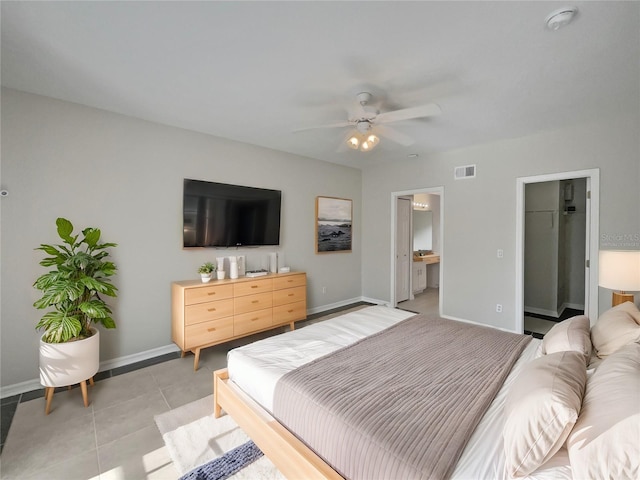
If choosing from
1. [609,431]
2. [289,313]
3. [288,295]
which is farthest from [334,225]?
[609,431]

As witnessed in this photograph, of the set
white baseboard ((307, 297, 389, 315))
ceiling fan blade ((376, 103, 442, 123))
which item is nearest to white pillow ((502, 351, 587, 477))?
ceiling fan blade ((376, 103, 442, 123))

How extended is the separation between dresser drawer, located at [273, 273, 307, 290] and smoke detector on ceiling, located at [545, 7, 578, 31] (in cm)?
331

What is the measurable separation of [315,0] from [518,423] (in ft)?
7.08

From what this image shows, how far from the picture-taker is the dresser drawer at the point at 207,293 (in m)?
2.91

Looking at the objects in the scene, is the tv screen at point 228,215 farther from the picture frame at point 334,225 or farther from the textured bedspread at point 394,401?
the textured bedspread at point 394,401

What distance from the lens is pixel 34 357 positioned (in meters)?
2.54

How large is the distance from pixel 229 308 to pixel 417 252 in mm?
5075

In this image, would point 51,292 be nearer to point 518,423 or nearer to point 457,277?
point 518,423

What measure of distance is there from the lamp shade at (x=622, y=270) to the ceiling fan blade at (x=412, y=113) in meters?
1.90

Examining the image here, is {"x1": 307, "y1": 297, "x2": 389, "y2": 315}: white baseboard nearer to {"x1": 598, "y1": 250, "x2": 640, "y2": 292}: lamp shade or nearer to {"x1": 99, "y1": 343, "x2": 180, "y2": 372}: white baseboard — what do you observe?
{"x1": 99, "y1": 343, "x2": 180, "y2": 372}: white baseboard

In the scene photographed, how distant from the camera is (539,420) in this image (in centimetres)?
99

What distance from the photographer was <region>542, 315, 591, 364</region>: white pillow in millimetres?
1573

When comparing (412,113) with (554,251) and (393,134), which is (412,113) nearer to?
(393,134)

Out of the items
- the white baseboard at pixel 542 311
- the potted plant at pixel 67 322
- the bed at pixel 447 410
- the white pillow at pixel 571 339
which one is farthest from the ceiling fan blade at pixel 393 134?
the white baseboard at pixel 542 311
